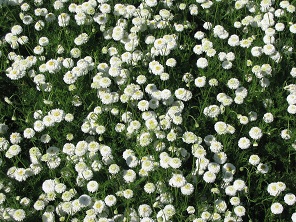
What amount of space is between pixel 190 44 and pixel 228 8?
78 centimetres

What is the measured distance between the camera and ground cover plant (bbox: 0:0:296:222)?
4.21m

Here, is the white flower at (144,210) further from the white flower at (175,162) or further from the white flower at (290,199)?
the white flower at (290,199)

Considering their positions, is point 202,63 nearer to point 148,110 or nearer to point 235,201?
point 148,110

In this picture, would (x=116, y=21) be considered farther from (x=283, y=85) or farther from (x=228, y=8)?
(x=283, y=85)

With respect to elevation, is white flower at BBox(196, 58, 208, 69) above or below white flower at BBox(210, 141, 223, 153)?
above

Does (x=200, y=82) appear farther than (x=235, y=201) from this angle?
Yes

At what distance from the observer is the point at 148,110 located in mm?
4895

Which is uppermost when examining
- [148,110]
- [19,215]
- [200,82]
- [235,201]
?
[200,82]

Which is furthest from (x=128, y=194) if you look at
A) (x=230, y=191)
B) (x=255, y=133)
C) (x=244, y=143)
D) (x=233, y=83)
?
(x=233, y=83)

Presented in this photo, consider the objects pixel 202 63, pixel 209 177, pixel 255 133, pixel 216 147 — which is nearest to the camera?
pixel 209 177

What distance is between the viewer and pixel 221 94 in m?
4.85

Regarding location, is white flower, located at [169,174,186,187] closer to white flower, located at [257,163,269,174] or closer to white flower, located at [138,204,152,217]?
white flower, located at [138,204,152,217]

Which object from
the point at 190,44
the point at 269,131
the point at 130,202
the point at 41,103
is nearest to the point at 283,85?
the point at 269,131

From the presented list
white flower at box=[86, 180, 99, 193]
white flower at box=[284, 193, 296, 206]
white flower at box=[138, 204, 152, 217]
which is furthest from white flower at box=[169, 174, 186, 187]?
white flower at box=[284, 193, 296, 206]
